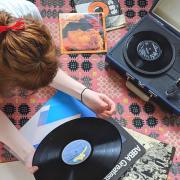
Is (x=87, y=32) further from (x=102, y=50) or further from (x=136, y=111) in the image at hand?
(x=136, y=111)

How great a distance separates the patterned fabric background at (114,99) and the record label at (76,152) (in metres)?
0.15

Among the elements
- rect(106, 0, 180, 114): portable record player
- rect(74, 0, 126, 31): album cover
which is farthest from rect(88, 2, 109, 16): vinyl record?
rect(106, 0, 180, 114): portable record player

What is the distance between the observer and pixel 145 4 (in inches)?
49.1

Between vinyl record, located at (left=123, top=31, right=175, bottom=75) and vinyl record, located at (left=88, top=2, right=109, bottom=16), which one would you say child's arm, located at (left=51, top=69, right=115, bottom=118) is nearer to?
vinyl record, located at (left=123, top=31, right=175, bottom=75)

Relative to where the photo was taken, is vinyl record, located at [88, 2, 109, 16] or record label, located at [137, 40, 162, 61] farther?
vinyl record, located at [88, 2, 109, 16]

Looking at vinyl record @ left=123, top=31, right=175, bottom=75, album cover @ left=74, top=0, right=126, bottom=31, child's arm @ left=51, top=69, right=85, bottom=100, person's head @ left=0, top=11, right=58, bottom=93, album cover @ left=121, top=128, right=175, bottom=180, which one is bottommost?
album cover @ left=121, top=128, right=175, bottom=180

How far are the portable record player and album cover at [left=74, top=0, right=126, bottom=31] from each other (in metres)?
0.08

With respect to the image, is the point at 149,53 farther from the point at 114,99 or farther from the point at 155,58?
the point at 114,99

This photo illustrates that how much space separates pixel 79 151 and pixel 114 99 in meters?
0.22

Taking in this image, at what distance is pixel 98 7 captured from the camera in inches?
48.3

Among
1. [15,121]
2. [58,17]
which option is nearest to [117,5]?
[58,17]

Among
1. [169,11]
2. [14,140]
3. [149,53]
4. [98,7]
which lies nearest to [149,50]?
[149,53]

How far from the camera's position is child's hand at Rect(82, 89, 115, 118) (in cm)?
105

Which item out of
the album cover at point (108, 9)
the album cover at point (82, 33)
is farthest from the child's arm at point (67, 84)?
the album cover at point (108, 9)
